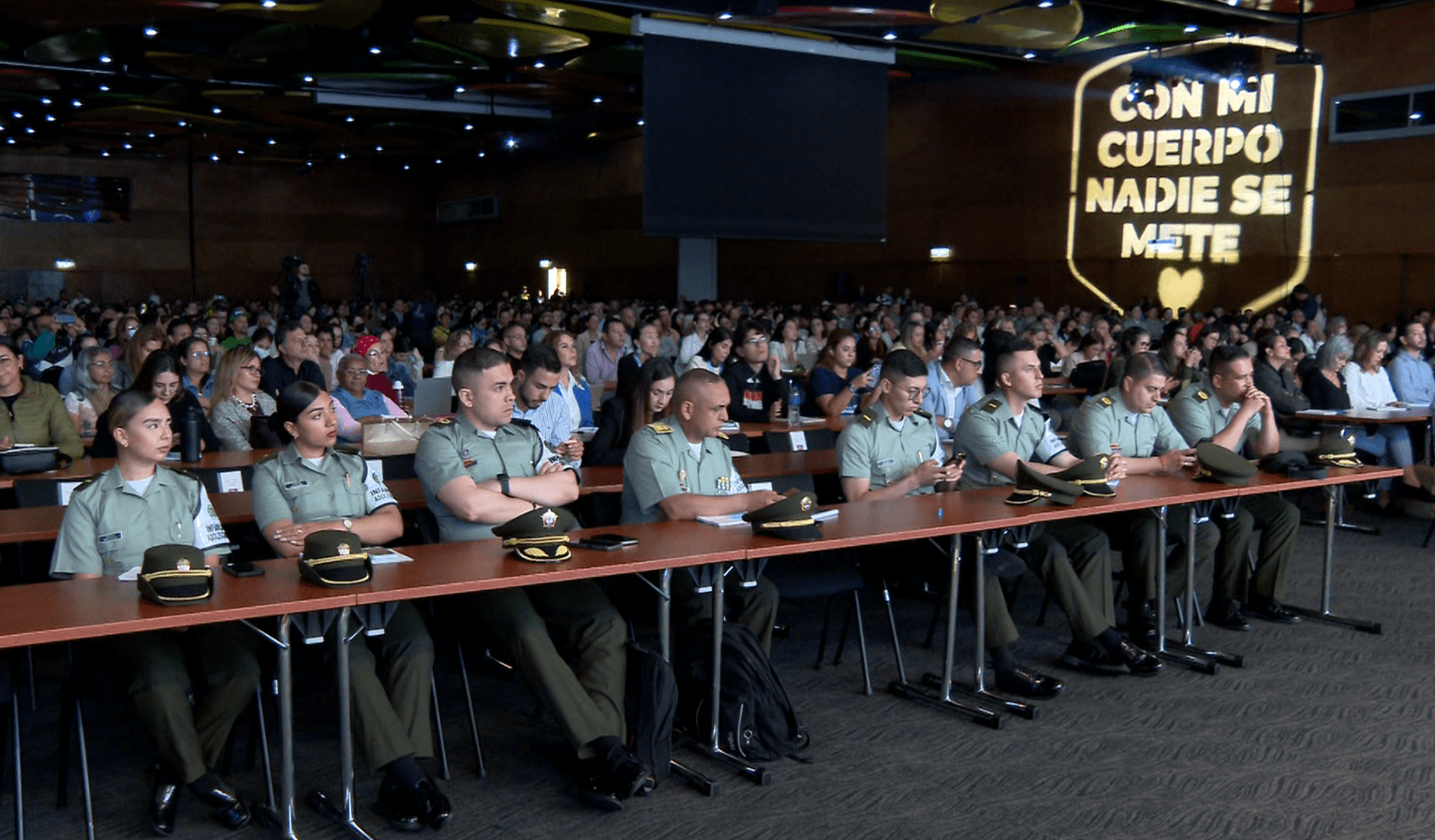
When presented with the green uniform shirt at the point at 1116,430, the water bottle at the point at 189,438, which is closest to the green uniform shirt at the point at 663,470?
the green uniform shirt at the point at 1116,430

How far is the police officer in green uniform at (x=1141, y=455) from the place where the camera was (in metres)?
5.44

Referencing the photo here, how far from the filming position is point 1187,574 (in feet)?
17.7

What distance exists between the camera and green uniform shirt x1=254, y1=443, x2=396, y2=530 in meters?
4.00

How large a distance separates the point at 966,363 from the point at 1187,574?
145 cm

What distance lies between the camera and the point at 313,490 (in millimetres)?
4086

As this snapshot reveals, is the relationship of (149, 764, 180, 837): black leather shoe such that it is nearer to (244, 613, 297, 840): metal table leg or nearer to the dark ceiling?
(244, 613, 297, 840): metal table leg

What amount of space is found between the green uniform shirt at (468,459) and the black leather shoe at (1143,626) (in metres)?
2.70

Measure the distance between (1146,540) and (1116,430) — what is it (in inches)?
24.0

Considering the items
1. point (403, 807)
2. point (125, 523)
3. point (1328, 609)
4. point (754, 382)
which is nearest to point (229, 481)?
point (125, 523)

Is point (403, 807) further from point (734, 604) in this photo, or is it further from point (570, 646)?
point (734, 604)

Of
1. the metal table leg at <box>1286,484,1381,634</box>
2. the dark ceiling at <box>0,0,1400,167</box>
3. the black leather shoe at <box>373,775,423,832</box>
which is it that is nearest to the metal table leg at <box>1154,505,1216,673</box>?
the metal table leg at <box>1286,484,1381,634</box>

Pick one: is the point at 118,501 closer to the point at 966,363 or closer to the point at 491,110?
the point at 966,363

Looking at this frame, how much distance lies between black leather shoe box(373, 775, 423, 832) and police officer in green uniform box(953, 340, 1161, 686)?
2.36m

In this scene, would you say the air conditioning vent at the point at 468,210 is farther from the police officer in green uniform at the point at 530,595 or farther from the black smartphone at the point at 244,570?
the black smartphone at the point at 244,570
